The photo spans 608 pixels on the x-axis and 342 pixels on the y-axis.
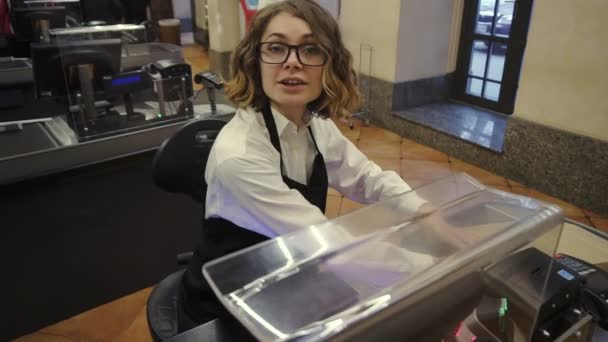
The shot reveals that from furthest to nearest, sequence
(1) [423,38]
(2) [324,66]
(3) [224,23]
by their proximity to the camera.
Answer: (3) [224,23], (1) [423,38], (2) [324,66]

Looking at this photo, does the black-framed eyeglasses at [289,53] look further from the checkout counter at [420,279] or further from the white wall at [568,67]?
the white wall at [568,67]

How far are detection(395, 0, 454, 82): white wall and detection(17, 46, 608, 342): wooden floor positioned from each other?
630 mm

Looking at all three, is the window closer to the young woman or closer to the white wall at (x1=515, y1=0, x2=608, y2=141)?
the white wall at (x1=515, y1=0, x2=608, y2=141)

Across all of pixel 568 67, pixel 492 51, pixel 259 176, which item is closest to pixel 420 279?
pixel 259 176

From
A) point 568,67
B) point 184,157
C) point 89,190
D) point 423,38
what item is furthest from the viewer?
point 423,38

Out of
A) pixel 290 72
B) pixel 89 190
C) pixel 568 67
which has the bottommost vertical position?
pixel 89 190

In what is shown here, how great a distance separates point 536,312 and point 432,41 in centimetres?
370

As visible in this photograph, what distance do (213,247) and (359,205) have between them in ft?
5.30

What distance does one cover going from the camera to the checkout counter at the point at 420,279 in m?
0.55

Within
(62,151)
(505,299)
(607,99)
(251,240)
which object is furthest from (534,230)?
(607,99)

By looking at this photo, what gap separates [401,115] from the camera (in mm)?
4090

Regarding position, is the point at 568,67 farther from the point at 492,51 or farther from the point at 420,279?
the point at 420,279

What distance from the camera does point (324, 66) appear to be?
3.66 ft

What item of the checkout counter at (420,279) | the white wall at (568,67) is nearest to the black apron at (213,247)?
the checkout counter at (420,279)
